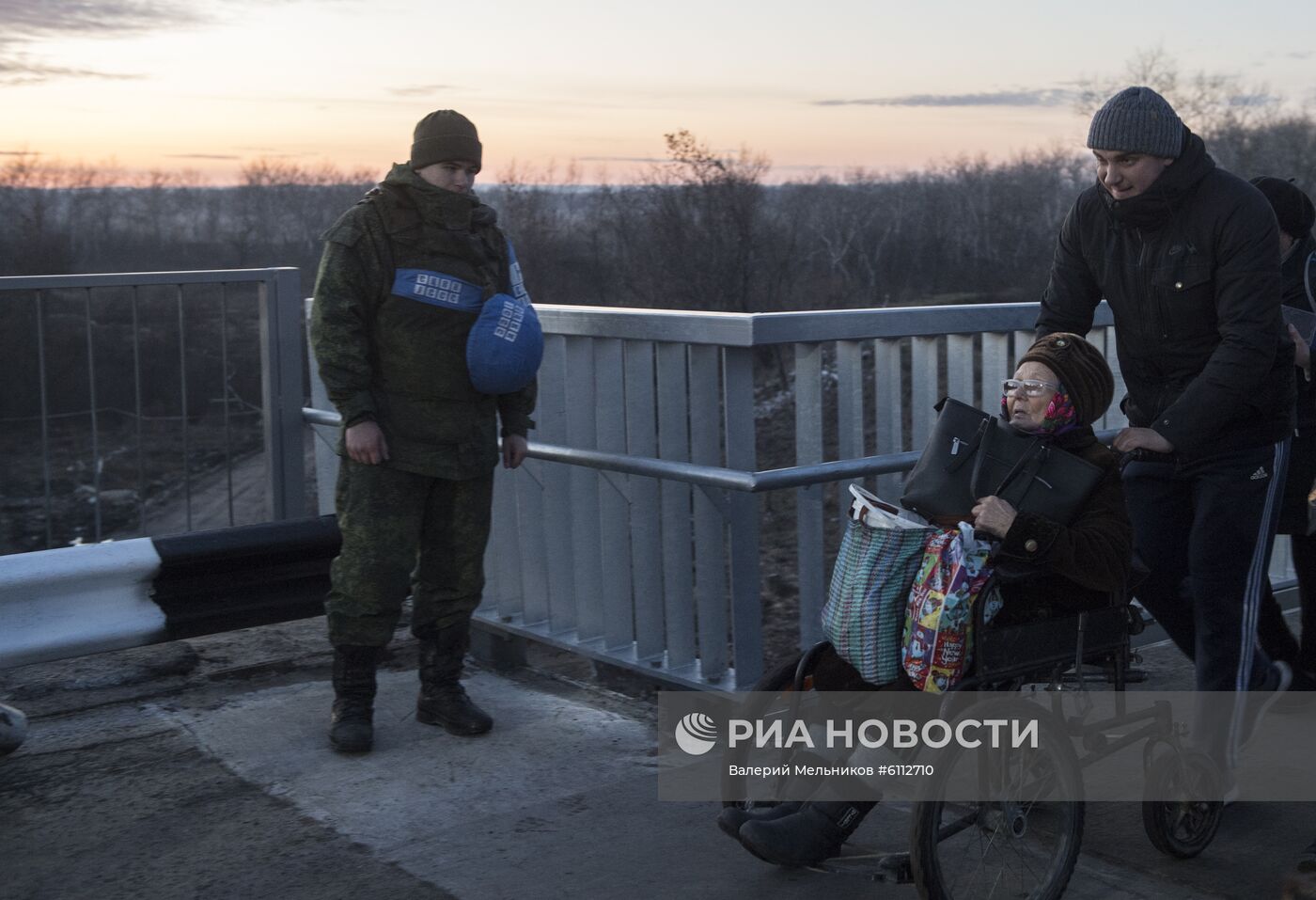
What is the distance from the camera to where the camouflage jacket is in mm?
4277

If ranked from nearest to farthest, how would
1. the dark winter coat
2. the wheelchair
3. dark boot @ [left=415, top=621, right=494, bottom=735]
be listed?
the wheelchair
the dark winter coat
dark boot @ [left=415, top=621, right=494, bottom=735]

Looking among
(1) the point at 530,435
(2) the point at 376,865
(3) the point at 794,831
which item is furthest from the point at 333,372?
(3) the point at 794,831

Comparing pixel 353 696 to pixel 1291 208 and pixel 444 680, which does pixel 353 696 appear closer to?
pixel 444 680

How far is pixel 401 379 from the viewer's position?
4383 mm

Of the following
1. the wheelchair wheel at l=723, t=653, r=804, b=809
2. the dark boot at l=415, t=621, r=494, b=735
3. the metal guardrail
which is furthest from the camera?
the metal guardrail

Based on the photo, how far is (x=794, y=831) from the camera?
3207mm

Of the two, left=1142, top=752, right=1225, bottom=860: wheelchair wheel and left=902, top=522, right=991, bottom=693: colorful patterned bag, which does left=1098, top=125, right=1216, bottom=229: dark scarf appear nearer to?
left=902, top=522, right=991, bottom=693: colorful patterned bag

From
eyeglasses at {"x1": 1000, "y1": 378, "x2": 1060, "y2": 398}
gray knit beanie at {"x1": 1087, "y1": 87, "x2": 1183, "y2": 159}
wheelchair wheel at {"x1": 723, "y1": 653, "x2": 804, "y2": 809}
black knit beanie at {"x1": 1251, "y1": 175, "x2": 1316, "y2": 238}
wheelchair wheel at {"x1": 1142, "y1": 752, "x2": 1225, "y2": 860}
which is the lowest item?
wheelchair wheel at {"x1": 1142, "y1": 752, "x2": 1225, "y2": 860}

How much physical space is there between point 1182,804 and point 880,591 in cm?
103

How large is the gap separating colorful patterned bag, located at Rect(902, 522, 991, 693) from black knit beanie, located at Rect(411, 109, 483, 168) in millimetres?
1991

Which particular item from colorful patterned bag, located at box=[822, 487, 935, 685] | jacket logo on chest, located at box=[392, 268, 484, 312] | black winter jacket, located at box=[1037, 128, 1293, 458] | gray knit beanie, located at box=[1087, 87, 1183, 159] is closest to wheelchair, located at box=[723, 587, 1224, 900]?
colorful patterned bag, located at box=[822, 487, 935, 685]

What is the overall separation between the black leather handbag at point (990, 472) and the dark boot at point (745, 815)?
725mm

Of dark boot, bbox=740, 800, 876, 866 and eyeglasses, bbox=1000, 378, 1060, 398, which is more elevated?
eyeglasses, bbox=1000, 378, 1060, 398

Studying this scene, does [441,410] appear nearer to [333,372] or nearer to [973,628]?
[333,372]
